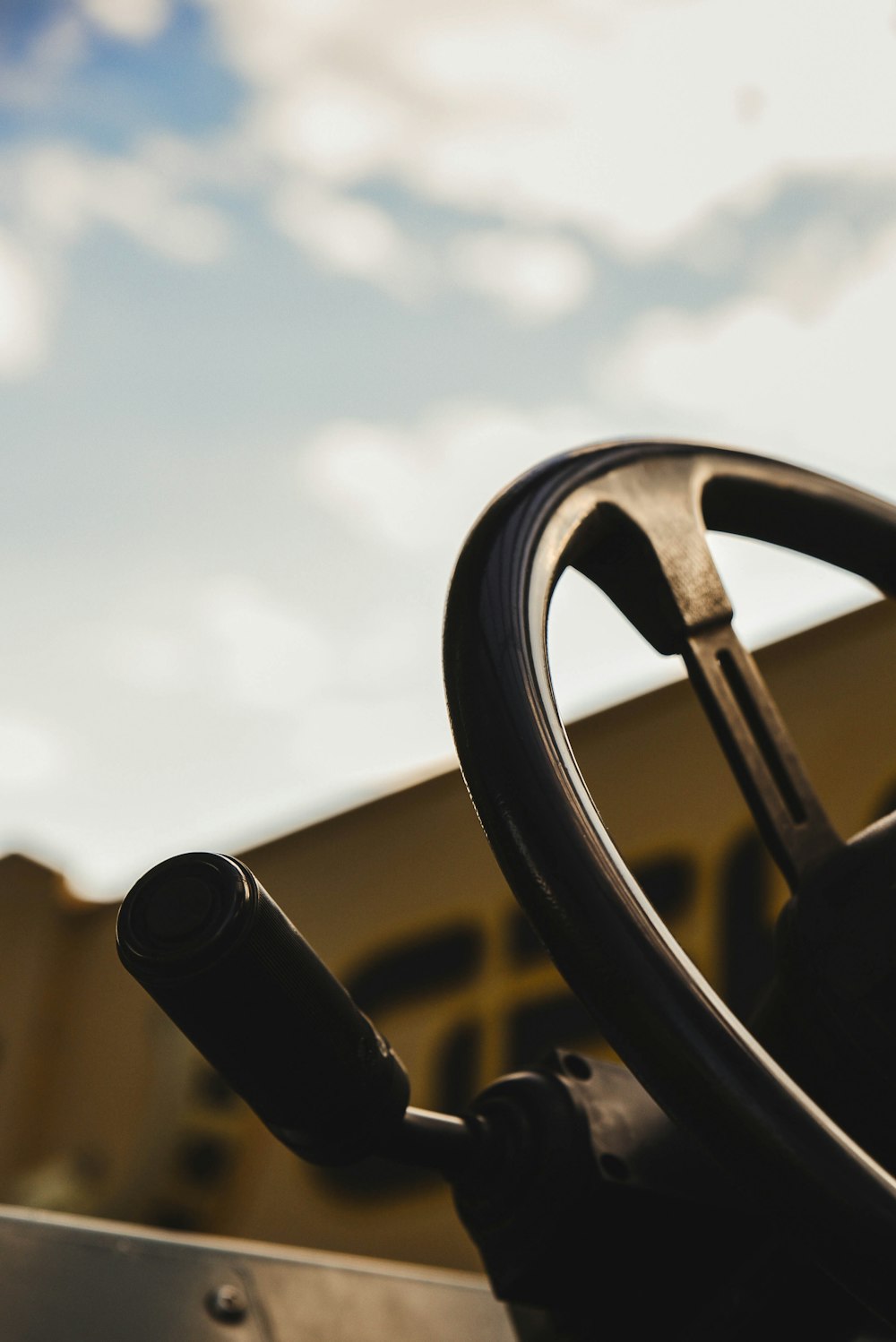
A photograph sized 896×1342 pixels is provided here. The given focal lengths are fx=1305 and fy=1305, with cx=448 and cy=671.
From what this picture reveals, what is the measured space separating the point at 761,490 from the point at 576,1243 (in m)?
0.46

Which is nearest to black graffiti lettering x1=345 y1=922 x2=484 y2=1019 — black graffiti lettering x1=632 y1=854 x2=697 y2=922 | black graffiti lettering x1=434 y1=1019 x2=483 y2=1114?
black graffiti lettering x1=434 y1=1019 x2=483 y2=1114

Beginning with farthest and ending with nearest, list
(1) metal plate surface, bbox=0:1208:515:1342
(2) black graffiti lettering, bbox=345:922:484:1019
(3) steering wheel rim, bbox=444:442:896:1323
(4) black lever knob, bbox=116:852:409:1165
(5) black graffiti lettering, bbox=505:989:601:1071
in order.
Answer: (2) black graffiti lettering, bbox=345:922:484:1019 → (5) black graffiti lettering, bbox=505:989:601:1071 → (1) metal plate surface, bbox=0:1208:515:1342 → (4) black lever knob, bbox=116:852:409:1165 → (3) steering wheel rim, bbox=444:442:896:1323

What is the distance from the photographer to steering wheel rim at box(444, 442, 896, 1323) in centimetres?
44

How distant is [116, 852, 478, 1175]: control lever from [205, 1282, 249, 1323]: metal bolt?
265mm

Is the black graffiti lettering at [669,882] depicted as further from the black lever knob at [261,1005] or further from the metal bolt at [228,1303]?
the black lever knob at [261,1005]

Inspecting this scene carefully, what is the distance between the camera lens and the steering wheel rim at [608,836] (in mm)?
443

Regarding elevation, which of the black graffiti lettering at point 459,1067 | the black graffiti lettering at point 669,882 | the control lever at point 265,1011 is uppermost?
the control lever at point 265,1011

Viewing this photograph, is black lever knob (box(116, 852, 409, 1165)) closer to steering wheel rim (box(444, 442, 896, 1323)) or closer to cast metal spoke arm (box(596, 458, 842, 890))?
steering wheel rim (box(444, 442, 896, 1323))

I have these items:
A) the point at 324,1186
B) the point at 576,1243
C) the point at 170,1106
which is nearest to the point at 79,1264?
the point at 576,1243

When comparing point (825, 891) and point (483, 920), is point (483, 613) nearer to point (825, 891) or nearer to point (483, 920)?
point (825, 891)

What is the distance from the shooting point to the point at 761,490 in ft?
Result: 2.70

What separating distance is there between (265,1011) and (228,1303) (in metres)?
0.37

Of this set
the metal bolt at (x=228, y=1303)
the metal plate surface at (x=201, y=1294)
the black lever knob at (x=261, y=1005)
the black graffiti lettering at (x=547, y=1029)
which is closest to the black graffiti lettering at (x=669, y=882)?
the black graffiti lettering at (x=547, y=1029)

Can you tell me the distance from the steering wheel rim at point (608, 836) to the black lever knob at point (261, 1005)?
13 centimetres
